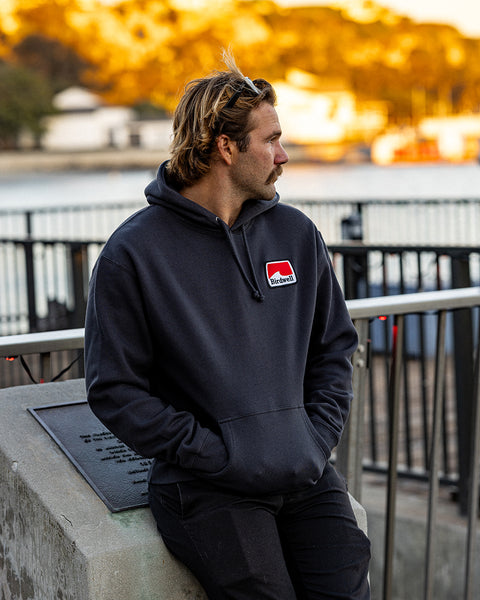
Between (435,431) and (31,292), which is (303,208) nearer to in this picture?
(31,292)

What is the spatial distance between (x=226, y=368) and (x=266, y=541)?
423 mm

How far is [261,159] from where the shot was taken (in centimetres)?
236

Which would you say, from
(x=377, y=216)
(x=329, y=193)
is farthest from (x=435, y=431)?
(x=329, y=193)

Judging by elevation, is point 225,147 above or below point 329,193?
below

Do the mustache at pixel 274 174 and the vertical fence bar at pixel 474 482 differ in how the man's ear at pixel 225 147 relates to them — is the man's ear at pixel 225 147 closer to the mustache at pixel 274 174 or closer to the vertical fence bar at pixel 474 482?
the mustache at pixel 274 174

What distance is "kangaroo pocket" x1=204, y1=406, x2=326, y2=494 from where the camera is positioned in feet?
7.05

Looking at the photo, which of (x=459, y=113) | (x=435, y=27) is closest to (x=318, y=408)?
(x=459, y=113)

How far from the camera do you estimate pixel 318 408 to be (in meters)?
2.36

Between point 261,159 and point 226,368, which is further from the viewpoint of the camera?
point 261,159

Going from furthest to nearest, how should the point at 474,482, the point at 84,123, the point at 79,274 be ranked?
the point at 84,123, the point at 79,274, the point at 474,482

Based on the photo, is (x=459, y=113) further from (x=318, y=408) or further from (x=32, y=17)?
(x=318, y=408)

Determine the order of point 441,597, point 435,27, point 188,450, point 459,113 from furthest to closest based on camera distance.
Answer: point 435,27
point 459,113
point 441,597
point 188,450

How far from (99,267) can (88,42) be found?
162 ft

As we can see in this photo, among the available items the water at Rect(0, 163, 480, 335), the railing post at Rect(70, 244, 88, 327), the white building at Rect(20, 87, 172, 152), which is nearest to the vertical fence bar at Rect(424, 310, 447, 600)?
the water at Rect(0, 163, 480, 335)
